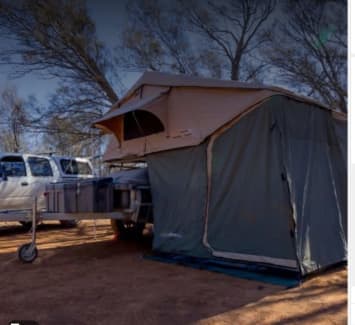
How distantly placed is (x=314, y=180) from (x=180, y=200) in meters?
1.91

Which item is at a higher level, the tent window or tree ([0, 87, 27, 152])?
tree ([0, 87, 27, 152])

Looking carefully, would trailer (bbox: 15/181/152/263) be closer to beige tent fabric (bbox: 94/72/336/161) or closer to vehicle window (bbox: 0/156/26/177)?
beige tent fabric (bbox: 94/72/336/161)

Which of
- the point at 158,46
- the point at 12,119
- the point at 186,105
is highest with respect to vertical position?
the point at 158,46

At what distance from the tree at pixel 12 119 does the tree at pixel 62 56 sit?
476 millimetres

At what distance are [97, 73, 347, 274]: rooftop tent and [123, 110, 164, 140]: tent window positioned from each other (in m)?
0.28

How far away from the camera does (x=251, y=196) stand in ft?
15.1

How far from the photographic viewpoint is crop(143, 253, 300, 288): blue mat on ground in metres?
4.08

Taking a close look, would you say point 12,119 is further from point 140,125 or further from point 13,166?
point 140,125

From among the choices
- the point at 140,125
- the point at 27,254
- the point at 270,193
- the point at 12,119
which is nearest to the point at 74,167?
the point at 12,119

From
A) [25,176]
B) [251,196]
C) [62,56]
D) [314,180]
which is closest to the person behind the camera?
[251,196]

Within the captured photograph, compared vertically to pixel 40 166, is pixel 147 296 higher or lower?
lower

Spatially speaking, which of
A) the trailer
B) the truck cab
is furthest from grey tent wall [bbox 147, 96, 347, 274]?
the truck cab

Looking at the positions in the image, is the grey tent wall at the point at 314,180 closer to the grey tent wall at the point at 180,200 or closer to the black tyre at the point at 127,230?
the grey tent wall at the point at 180,200

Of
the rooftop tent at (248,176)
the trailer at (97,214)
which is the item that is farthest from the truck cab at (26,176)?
the rooftop tent at (248,176)
